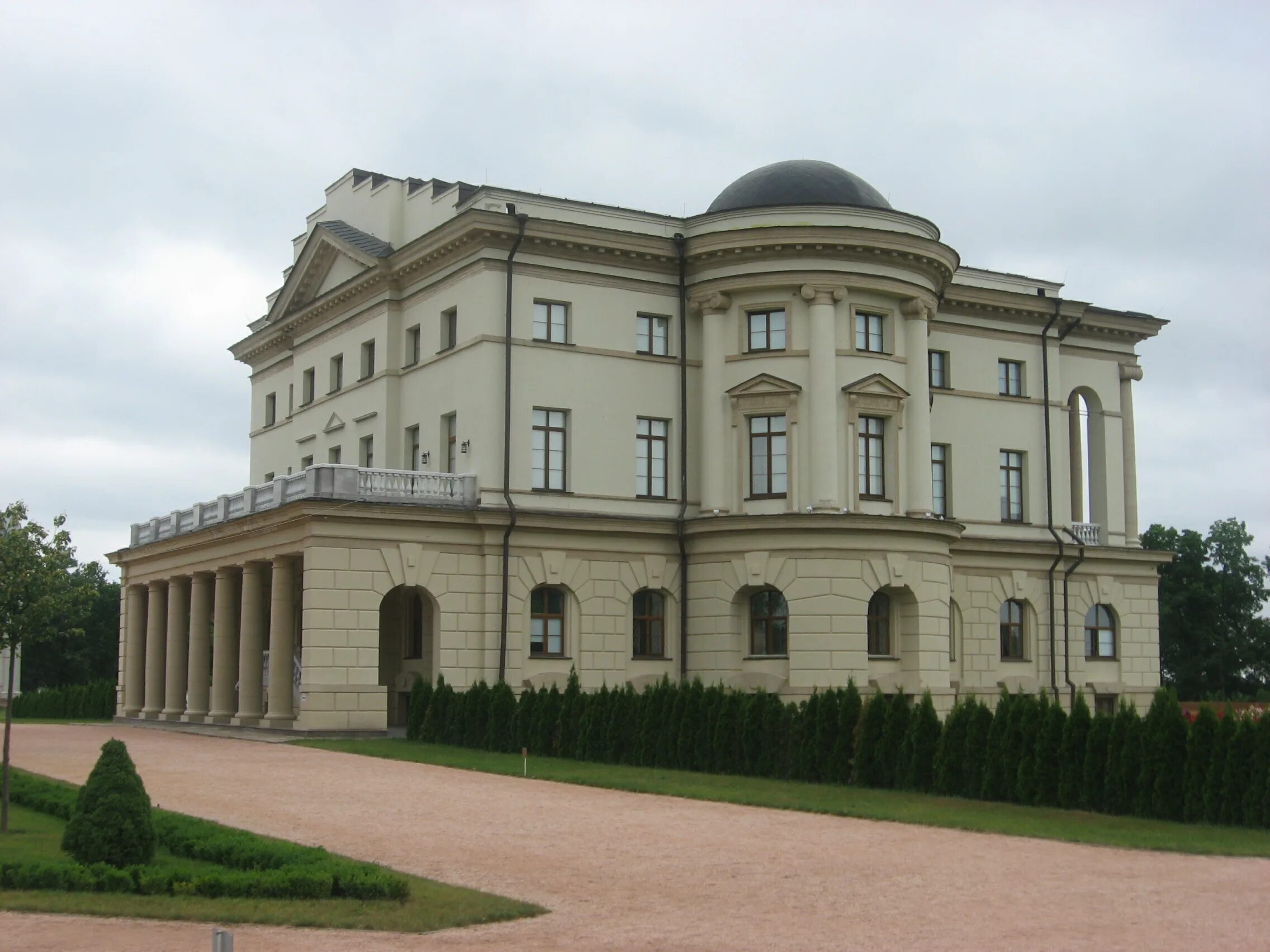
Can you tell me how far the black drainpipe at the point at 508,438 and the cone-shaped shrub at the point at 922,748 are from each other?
16.3 m

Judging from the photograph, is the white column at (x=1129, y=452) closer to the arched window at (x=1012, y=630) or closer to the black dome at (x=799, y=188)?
the arched window at (x=1012, y=630)

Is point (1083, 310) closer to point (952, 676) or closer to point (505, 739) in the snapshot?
point (952, 676)

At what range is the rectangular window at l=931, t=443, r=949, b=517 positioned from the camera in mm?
48562

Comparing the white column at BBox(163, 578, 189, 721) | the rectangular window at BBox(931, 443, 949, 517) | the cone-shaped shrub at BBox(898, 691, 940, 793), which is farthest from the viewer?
the white column at BBox(163, 578, 189, 721)

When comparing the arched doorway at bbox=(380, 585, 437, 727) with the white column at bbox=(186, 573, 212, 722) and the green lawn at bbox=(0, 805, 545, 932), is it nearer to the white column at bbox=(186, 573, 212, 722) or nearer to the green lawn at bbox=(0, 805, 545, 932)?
the white column at bbox=(186, 573, 212, 722)

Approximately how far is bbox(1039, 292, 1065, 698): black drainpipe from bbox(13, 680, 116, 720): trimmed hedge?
33928mm

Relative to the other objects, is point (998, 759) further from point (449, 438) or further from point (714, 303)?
point (449, 438)

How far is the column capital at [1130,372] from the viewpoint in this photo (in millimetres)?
54219

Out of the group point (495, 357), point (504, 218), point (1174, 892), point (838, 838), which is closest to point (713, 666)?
point (495, 357)

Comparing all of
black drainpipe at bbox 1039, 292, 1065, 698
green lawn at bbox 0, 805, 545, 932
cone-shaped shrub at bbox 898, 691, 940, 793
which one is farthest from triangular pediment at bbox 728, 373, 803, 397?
green lawn at bbox 0, 805, 545, 932

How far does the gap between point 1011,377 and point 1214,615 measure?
36786 mm

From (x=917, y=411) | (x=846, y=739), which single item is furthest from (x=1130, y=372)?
(x=846, y=739)

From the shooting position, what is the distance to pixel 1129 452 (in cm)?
5384

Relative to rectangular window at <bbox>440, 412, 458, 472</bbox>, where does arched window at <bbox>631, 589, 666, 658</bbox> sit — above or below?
below
